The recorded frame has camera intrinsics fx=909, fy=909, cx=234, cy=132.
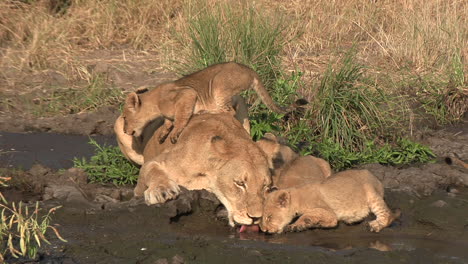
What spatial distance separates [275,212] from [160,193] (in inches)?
34.8

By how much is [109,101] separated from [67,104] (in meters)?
0.49

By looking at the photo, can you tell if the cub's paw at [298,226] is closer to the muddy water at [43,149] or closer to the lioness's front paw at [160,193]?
the lioness's front paw at [160,193]

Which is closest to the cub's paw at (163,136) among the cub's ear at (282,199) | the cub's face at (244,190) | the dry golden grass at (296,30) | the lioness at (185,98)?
the lioness at (185,98)

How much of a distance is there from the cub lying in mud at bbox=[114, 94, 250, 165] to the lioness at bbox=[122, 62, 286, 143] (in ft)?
0.47

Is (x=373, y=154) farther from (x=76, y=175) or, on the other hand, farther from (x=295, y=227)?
(x=76, y=175)

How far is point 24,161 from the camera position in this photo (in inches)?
339

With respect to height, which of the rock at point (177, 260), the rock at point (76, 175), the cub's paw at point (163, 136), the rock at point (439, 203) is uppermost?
the cub's paw at point (163, 136)

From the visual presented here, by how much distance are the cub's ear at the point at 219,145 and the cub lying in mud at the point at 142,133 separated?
110cm

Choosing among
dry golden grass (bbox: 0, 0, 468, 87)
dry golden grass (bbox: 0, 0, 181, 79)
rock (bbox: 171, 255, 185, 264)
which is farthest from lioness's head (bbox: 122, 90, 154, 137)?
dry golden grass (bbox: 0, 0, 181, 79)

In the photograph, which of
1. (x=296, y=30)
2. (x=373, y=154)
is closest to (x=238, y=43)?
(x=296, y=30)

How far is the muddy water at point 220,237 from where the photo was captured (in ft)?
18.7

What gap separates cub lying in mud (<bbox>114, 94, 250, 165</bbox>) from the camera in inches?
309

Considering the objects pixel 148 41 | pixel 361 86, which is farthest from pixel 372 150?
pixel 148 41

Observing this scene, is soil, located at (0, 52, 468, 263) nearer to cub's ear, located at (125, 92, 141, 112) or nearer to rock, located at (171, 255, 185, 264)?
rock, located at (171, 255, 185, 264)
